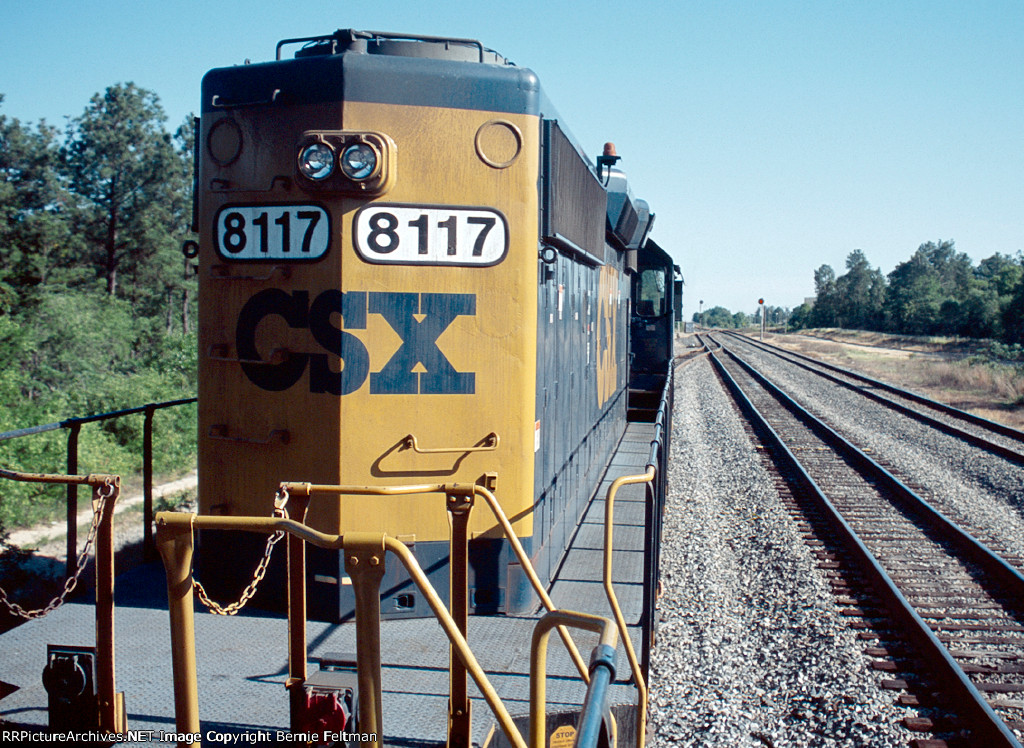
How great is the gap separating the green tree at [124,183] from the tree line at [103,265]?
2.0 inches

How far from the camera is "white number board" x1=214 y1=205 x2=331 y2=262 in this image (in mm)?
4238

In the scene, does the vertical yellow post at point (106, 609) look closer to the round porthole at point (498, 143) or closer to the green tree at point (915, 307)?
the round porthole at point (498, 143)

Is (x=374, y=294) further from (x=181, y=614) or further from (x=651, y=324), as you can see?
(x=651, y=324)

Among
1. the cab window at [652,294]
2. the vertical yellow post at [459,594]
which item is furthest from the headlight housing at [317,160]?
the cab window at [652,294]

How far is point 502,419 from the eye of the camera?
4.44 m

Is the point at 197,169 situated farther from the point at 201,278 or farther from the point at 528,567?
the point at 528,567

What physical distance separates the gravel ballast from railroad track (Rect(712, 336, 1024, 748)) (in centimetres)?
26

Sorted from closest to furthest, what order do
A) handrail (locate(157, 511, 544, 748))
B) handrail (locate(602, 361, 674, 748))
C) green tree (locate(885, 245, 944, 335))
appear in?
handrail (locate(157, 511, 544, 748)) → handrail (locate(602, 361, 674, 748)) → green tree (locate(885, 245, 944, 335))

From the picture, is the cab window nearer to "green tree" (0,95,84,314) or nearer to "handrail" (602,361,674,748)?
"handrail" (602,361,674,748)

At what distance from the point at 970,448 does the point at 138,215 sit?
3862cm

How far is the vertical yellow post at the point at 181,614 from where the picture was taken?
250 centimetres

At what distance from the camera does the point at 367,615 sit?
236 centimetres

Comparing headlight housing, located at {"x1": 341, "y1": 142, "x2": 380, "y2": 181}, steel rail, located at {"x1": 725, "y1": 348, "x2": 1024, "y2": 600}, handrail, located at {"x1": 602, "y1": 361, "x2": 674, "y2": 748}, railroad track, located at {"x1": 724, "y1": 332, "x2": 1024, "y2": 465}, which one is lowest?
steel rail, located at {"x1": 725, "y1": 348, "x2": 1024, "y2": 600}

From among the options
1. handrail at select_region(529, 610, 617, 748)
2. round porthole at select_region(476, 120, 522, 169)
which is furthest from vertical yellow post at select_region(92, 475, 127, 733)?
round porthole at select_region(476, 120, 522, 169)
